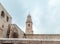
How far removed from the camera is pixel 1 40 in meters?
5.14

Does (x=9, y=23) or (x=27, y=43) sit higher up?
(x=9, y=23)

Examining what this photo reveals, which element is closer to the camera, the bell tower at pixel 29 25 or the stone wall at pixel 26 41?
the stone wall at pixel 26 41

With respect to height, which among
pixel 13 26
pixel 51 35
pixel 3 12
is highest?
pixel 3 12

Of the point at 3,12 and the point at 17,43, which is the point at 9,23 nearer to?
the point at 3,12

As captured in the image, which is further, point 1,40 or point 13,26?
point 13,26

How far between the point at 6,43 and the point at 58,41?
1895 mm

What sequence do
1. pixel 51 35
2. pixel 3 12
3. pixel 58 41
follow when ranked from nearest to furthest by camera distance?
pixel 58 41
pixel 3 12
pixel 51 35

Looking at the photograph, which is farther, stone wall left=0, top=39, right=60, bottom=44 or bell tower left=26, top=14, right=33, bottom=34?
bell tower left=26, top=14, right=33, bottom=34

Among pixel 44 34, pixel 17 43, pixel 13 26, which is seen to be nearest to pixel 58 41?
pixel 17 43

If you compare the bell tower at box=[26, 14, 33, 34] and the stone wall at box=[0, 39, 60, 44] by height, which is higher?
the bell tower at box=[26, 14, 33, 34]

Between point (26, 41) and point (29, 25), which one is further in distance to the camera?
point (29, 25)

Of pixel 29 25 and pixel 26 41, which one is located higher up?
pixel 29 25

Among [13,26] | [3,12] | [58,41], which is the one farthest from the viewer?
[13,26]

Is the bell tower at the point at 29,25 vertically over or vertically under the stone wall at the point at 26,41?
over
